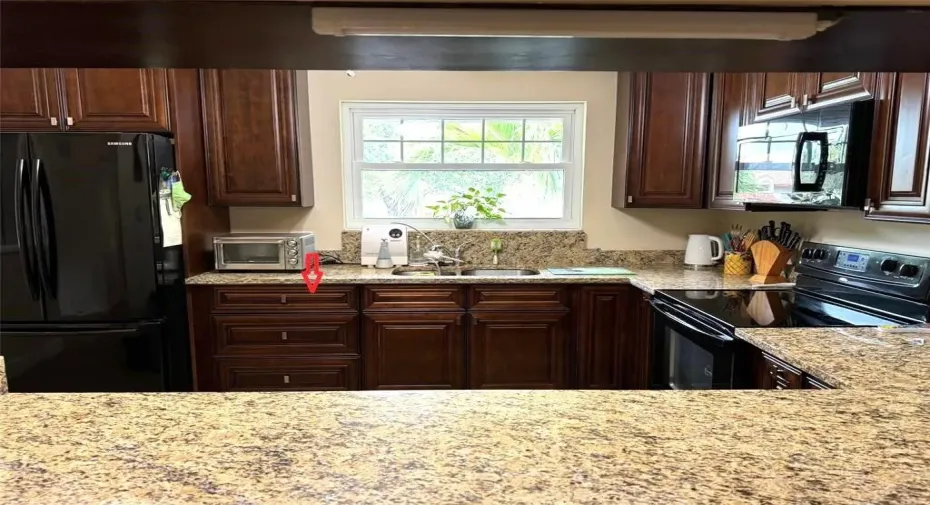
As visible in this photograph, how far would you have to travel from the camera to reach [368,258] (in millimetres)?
3221

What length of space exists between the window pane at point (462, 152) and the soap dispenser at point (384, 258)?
714mm

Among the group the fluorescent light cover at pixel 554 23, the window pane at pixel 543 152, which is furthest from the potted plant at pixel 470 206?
the fluorescent light cover at pixel 554 23

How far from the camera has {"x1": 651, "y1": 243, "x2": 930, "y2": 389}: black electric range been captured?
6.07ft

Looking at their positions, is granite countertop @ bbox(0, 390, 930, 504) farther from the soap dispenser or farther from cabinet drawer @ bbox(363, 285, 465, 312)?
the soap dispenser

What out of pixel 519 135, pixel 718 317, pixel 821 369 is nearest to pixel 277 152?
pixel 519 135

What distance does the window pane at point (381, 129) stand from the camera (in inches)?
132

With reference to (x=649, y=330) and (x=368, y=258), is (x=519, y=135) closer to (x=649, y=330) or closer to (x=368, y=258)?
(x=368, y=258)

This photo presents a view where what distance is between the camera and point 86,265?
255cm

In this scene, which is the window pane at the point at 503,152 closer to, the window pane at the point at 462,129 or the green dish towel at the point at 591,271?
the window pane at the point at 462,129

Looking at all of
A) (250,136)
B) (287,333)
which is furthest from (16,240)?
(287,333)

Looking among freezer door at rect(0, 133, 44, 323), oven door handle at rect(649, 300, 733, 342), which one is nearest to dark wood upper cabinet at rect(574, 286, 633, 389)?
oven door handle at rect(649, 300, 733, 342)

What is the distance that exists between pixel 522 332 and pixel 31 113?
2.79m

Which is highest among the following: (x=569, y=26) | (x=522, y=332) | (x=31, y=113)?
(x=31, y=113)

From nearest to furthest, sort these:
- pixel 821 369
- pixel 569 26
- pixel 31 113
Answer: pixel 569 26
pixel 821 369
pixel 31 113
